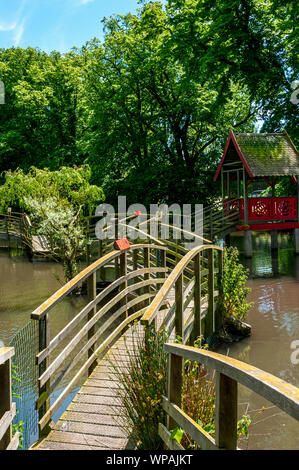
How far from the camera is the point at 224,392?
2.12 metres

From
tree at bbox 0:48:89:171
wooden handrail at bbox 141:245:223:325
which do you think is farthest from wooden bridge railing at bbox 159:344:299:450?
tree at bbox 0:48:89:171

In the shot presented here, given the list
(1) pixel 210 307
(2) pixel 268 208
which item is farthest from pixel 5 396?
(2) pixel 268 208

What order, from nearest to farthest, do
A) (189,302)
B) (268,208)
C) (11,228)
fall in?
(189,302) < (268,208) < (11,228)

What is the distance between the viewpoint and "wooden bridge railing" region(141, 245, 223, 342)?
4.77 meters

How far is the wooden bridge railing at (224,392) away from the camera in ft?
5.50

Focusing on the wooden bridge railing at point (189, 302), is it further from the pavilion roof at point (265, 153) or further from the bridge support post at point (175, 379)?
the pavilion roof at point (265, 153)

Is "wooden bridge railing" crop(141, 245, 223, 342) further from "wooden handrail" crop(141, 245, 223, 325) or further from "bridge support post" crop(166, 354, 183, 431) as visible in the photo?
"bridge support post" crop(166, 354, 183, 431)

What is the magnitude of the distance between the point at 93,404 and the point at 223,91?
60.6 ft

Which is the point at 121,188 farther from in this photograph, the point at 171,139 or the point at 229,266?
the point at 229,266

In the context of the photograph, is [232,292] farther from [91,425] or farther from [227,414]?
[227,414]

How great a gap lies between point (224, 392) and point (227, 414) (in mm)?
105

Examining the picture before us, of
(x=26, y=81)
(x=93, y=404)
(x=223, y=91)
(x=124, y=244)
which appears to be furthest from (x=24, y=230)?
(x=93, y=404)

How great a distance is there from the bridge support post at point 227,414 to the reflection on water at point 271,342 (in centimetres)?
214

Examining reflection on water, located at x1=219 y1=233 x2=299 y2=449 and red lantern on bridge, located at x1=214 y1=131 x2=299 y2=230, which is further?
red lantern on bridge, located at x1=214 y1=131 x2=299 y2=230
